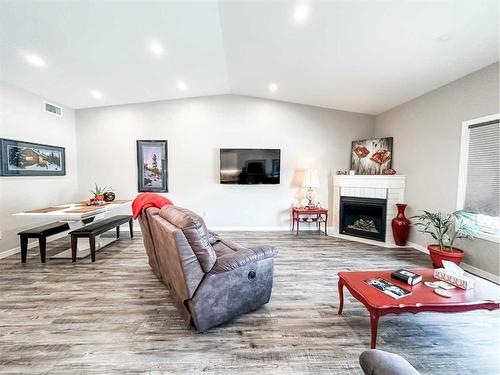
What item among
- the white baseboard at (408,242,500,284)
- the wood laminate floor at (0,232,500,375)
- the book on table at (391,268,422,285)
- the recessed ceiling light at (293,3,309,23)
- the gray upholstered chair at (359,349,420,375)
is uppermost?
the recessed ceiling light at (293,3,309,23)

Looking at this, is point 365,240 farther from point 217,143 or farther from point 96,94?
point 96,94

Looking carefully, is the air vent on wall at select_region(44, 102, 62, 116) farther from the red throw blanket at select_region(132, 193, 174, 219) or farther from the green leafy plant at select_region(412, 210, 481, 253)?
the green leafy plant at select_region(412, 210, 481, 253)

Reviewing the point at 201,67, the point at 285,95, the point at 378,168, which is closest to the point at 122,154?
the point at 201,67

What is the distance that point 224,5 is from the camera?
101 inches

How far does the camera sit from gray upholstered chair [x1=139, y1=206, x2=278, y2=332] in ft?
6.12

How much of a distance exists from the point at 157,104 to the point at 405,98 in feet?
16.8

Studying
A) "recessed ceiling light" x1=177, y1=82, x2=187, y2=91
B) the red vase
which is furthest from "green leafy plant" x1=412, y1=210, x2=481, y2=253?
"recessed ceiling light" x1=177, y1=82, x2=187, y2=91

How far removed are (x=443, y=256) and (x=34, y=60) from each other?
6.20 metres

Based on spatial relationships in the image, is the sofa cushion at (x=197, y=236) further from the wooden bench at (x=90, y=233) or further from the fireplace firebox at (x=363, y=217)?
the fireplace firebox at (x=363, y=217)

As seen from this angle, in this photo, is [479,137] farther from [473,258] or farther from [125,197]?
[125,197]

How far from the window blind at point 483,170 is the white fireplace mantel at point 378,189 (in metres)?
1.20

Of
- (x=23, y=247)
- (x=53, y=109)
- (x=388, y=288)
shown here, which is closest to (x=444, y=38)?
(x=388, y=288)

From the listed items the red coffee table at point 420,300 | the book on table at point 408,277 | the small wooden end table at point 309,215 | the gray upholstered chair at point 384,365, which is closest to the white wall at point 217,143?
the small wooden end table at point 309,215

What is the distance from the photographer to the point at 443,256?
10.3 feet
